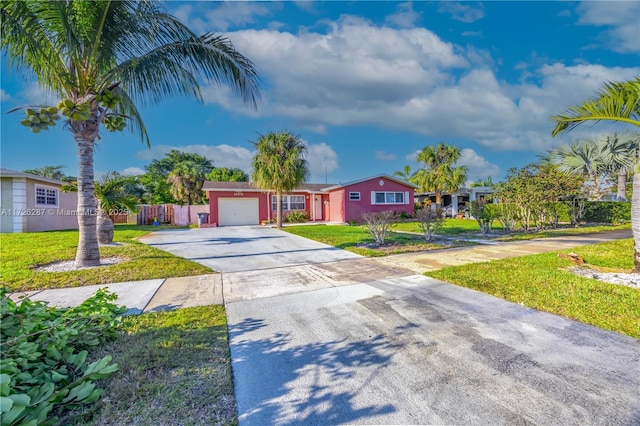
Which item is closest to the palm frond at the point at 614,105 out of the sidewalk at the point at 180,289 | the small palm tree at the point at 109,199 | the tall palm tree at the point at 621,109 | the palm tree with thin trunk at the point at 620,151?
the tall palm tree at the point at 621,109

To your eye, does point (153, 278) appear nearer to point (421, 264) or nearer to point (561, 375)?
point (421, 264)

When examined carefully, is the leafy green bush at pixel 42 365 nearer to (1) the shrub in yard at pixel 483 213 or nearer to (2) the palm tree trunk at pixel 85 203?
(2) the palm tree trunk at pixel 85 203

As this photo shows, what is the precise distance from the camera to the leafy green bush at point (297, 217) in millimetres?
21188

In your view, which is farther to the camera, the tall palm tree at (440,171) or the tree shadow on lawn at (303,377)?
the tall palm tree at (440,171)

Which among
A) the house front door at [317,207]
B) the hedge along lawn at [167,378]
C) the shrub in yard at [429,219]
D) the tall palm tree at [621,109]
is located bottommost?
the hedge along lawn at [167,378]

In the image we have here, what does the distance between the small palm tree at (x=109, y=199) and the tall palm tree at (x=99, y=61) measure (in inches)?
117

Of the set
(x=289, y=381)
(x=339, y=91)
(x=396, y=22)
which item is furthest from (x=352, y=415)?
(x=339, y=91)

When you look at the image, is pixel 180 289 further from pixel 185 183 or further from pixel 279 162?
pixel 185 183

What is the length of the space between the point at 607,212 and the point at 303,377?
21288mm

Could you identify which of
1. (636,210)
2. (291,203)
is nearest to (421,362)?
(636,210)

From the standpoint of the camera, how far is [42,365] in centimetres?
202

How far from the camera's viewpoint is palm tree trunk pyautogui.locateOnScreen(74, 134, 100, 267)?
20.6 ft

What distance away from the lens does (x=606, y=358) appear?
8.53 ft

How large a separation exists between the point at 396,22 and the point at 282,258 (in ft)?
33.7
